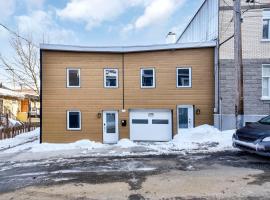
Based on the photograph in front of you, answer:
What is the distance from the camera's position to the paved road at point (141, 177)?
7.23m

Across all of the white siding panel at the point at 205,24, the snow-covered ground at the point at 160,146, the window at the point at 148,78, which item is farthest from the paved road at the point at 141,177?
the white siding panel at the point at 205,24

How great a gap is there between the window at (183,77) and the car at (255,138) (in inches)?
267

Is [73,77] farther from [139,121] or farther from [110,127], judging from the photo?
[139,121]

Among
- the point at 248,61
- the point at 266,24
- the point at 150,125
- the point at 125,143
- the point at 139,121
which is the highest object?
the point at 266,24

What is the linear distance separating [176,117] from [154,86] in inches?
88.0

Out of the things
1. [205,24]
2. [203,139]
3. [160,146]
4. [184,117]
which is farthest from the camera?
[205,24]

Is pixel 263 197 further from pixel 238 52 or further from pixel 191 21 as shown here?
pixel 191 21

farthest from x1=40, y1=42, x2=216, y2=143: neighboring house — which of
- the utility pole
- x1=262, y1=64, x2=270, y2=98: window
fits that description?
the utility pole

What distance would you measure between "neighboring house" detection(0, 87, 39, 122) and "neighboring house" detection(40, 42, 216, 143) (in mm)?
11951

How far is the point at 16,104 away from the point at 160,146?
26.5m

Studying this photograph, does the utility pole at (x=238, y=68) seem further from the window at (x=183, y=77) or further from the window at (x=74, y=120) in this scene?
the window at (x=74, y=120)

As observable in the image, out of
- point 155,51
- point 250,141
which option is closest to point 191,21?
point 155,51

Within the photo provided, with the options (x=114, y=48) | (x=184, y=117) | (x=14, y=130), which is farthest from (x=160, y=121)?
(x=14, y=130)

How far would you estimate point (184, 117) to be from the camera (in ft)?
59.9
